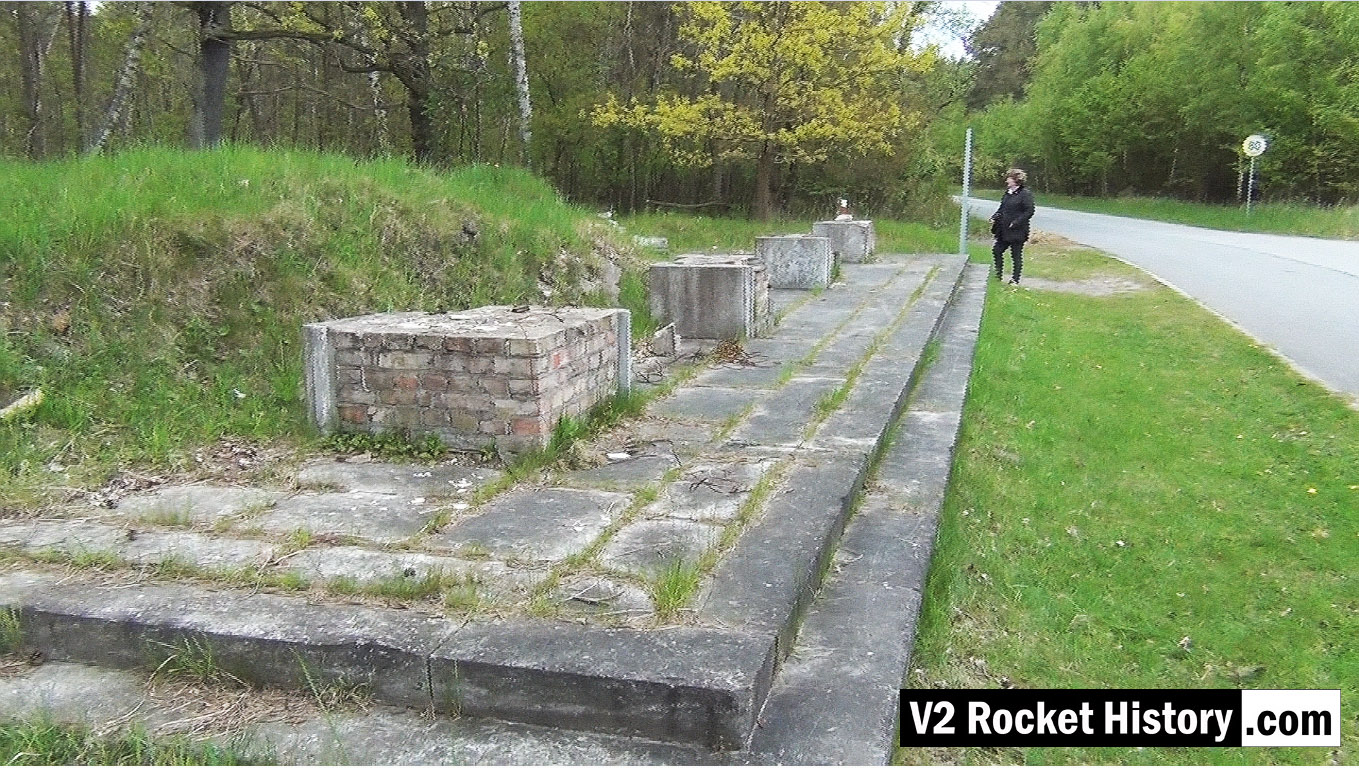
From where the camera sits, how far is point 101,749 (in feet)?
7.28

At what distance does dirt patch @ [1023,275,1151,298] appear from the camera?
39.8ft

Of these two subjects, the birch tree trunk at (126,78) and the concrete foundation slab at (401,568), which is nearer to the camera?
the concrete foundation slab at (401,568)

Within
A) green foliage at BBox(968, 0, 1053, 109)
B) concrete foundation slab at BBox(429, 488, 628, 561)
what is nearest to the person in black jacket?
concrete foundation slab at BBox(429, 488, 628, 561)

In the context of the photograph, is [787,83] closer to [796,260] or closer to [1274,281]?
[796,260]

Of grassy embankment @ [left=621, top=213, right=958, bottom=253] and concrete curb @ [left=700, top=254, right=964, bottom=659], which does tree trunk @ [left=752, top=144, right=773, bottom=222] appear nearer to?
grassy embankment @ [left=621, top=213, right=958, bottom=253]

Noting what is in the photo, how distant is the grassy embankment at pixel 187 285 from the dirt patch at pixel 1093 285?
831 cm

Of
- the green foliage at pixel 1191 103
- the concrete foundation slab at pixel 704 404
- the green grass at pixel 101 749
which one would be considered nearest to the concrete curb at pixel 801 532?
the concrete foundation slab at pixel 704 404

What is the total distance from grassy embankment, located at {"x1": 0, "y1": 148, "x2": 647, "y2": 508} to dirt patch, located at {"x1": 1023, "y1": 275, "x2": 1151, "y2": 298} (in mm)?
8309

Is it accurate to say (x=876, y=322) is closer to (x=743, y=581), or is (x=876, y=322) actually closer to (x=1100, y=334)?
(x=1100, y=334)

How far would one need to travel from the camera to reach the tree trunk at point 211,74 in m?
9.27

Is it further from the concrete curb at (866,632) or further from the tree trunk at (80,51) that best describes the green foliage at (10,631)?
the tree trunk at (80,51)

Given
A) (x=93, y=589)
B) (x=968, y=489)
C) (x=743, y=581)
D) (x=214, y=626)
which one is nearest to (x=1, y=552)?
(x=93, y=589)

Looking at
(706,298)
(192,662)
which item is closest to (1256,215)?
(706,298)

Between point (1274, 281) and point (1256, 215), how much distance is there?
38.5ft
